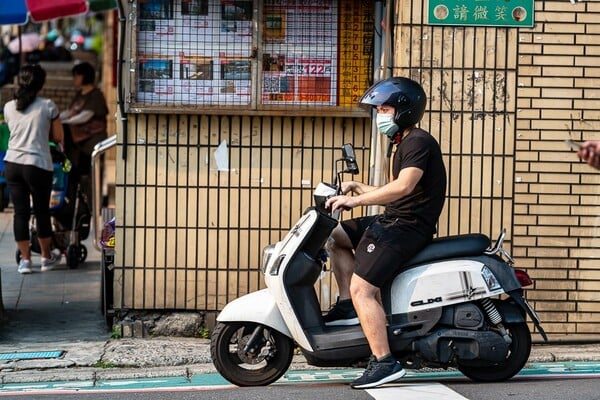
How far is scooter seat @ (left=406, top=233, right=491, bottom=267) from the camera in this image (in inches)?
274

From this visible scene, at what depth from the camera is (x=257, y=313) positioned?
6.89 meters

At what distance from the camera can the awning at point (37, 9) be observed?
984 centimetres

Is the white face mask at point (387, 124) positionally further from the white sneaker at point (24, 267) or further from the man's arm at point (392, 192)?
the white sneaker at point (24, 267)

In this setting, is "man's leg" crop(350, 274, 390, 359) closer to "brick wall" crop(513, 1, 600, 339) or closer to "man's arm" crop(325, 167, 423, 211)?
"man's arm" crop(325, 167, 423, 211)

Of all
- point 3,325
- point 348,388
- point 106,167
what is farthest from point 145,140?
point 106,167

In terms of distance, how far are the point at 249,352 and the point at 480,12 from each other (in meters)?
3.06

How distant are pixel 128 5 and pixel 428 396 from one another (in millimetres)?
3682

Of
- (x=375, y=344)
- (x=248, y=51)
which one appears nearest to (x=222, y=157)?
(x=248, y=51)

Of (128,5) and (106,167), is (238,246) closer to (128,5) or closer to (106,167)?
(128,5)

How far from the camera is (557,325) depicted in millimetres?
8523

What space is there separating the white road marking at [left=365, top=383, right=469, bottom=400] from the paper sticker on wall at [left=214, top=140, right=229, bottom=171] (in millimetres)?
2353

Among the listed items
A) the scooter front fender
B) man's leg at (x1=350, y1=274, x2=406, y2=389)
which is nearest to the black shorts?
man's leg at (x1=350, y1=274, x2=406, y2=389)

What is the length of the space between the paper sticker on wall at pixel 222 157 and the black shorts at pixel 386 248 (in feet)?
6.15

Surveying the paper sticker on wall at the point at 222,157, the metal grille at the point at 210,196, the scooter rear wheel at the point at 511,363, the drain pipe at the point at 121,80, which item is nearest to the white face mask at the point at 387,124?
the scooter rear wheel at the point at 511,363
